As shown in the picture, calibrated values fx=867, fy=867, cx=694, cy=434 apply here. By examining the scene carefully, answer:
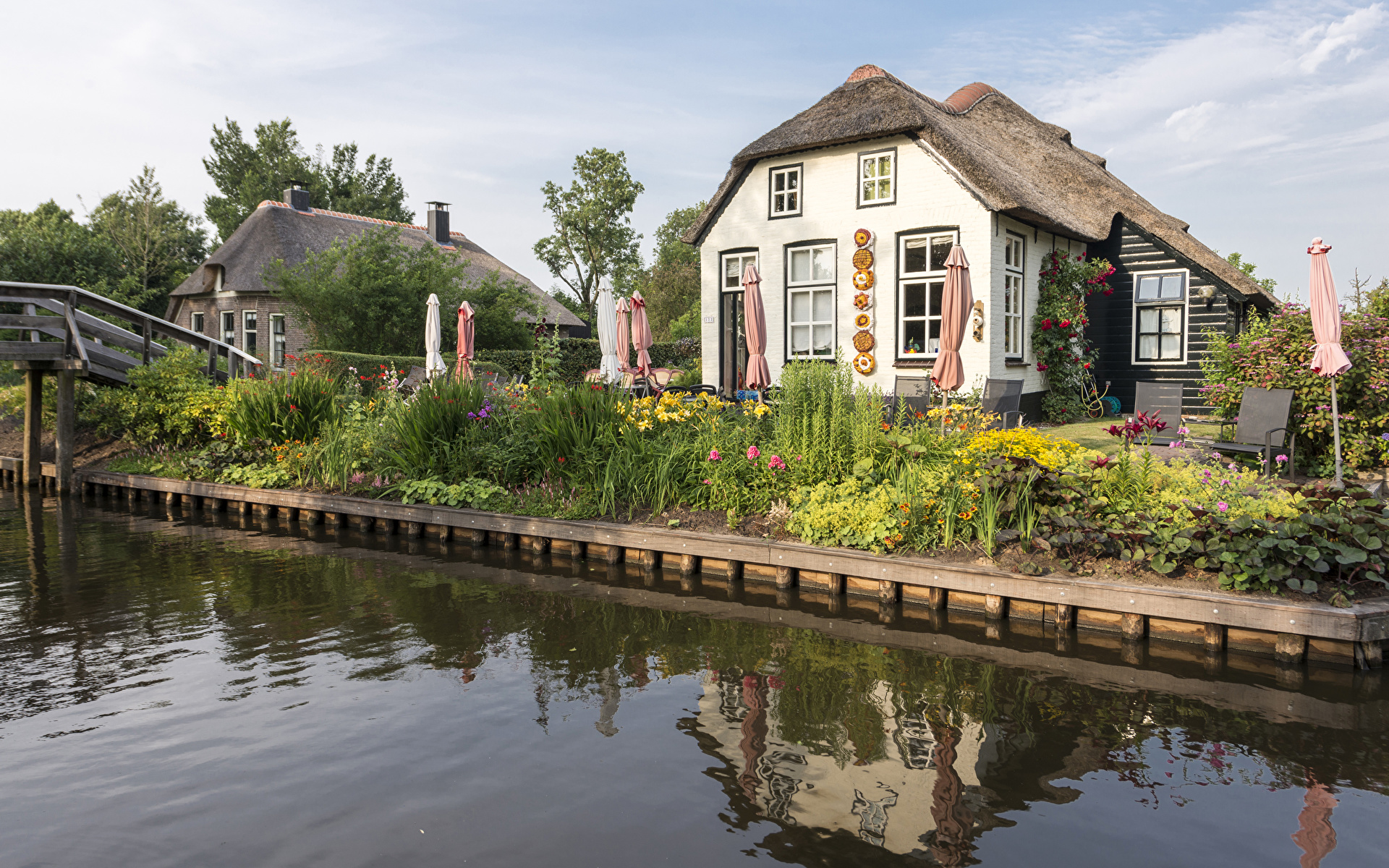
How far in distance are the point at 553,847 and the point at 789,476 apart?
15.3 ft

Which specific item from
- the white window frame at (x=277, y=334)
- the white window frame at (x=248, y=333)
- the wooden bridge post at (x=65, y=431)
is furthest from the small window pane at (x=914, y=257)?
the white window frame at (x=248, y=333)

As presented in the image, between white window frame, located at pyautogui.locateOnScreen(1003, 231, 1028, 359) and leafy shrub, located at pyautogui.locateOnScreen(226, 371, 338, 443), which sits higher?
white window frame, located at pyautogui.locateOnScreen(1003, 231, 1028, 359)

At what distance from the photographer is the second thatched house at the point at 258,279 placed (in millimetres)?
26531

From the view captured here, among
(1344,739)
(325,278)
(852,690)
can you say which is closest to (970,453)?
(852,690)

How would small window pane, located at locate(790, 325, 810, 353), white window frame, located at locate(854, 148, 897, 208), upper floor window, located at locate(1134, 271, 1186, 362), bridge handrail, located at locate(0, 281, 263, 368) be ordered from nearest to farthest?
1. bridge handrail, located at locate(0, 281, 263, 368)
2. white window frame, located at locate(854, 148, 897, 208)
3. upper floor window, located at locate(1134, 271, 1186, 362)
4. small window pane, located at locate(790, 325, 810, 353)

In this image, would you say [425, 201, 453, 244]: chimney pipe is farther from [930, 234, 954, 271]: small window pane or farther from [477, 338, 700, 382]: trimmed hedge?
[930, 234, 954, 271]: small window pane

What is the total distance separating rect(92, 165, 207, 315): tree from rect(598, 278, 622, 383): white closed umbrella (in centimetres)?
2677

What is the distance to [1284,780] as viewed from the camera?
13.0 ft

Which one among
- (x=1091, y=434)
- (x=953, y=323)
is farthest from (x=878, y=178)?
(x=953, y=323)

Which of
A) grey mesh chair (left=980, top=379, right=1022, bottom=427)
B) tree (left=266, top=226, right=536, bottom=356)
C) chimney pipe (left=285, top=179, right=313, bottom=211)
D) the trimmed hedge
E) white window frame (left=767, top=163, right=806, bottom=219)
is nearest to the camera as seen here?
grey mesh chair (left=980, top=379, right=1022, bottom=427)

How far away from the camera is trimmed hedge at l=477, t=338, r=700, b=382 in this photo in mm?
22906

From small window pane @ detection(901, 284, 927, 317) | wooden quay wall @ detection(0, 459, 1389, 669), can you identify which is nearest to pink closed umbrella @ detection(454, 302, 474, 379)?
wooden quay wall @ detection(0, 459, 1389, 669)

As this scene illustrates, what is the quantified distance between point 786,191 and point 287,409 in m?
9.51

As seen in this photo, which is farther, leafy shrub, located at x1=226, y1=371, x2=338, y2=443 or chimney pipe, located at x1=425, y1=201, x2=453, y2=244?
chimney pipe, located at x1=425, y1=201, x2=453, y2=244
